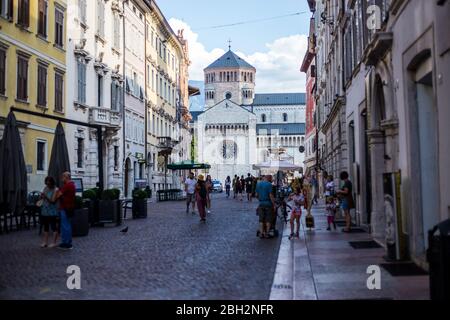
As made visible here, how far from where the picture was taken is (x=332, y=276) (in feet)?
31.4

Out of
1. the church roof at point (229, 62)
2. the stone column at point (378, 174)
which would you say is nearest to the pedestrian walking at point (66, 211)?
the stone column at point (378, 174)

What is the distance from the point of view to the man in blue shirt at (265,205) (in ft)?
53.1

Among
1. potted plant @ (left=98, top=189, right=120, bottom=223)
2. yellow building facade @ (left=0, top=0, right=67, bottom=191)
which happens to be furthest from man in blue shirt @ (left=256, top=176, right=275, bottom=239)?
yellow building facade @ (left=0, top=0, right=67, bottom=191)

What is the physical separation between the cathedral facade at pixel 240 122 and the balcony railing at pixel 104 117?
263 ft

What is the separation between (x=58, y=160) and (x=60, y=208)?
494 centimetres

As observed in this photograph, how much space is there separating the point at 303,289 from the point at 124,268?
3343mm

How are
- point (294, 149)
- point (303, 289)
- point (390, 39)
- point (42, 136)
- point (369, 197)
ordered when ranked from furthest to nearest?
point (294, 149) → point (42, 136) → point (369, 197) → point (390, 39) → point (303, 289)

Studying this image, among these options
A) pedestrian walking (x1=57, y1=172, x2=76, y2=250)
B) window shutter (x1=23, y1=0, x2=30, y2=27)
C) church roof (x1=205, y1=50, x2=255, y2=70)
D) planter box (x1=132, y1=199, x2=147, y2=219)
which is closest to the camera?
pedestrian walking (x1=57, y1=172, x2=76, y2=250)

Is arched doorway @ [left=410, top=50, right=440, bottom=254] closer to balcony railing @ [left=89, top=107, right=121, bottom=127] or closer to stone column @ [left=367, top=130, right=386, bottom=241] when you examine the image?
stone column @ [left=367, top=130, right=386, bottom=241]

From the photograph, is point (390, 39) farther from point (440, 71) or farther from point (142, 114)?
point (142, 114)

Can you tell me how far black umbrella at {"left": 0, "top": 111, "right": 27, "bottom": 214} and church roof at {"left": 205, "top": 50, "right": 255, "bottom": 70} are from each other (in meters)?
138

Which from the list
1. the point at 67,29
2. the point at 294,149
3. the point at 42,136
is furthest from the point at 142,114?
the point at 294,149

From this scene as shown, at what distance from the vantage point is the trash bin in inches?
227
